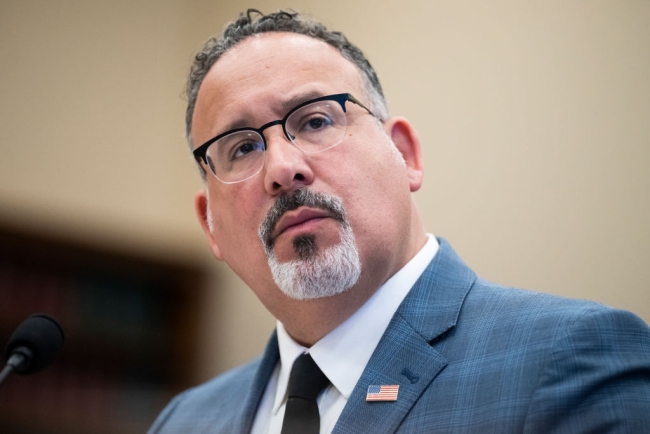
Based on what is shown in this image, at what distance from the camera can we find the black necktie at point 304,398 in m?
1.34

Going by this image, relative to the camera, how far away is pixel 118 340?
325 centimetres

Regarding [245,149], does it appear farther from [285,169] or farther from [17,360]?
[17,360]

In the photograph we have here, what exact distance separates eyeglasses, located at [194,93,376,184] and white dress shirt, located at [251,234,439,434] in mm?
341

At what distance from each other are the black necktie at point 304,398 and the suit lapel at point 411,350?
0.12 meters

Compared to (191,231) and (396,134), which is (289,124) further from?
(191,231)

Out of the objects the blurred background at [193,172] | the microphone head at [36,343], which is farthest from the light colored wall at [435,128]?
the microphone head at [36,343]

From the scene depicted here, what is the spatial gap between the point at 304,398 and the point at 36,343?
0.57 meters

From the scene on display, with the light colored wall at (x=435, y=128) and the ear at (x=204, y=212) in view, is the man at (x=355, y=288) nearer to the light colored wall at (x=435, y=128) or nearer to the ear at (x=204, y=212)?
the ear at (x=204, y=212)

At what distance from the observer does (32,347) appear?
139 centimetres

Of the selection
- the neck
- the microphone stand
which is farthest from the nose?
the microphone stand

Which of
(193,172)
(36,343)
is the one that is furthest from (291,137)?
(193,172)

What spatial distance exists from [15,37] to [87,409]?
1767 mm

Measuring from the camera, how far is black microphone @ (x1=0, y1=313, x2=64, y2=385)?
1.38m

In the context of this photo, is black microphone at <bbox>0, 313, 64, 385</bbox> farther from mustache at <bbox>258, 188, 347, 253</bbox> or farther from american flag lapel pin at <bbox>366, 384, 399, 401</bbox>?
american flag lapel pin at <bbox>366, 384, 399, 401</bbox>
